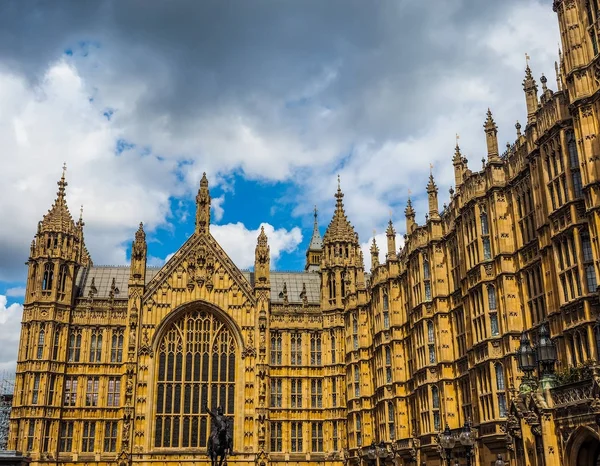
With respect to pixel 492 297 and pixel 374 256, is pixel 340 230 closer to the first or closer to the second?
pixel 374 256

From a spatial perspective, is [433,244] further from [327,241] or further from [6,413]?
[6,413]

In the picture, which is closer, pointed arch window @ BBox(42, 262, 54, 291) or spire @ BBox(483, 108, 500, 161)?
spire @ BBox(483, 108, 500, 161)

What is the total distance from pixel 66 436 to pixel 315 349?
962 inches

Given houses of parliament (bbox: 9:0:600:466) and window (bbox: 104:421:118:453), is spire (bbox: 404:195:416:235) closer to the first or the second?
houses of parliament (bbox: 9:0:600:466)

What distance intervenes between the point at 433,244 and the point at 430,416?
1207 centimetres

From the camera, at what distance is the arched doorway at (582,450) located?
26953 millimetres

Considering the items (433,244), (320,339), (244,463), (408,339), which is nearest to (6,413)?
(244,463)

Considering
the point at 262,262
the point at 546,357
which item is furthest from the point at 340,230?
the point at 546,357

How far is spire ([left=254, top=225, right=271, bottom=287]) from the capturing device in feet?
229

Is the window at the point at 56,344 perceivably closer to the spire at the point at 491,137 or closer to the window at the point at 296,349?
the window at the point at 296,349

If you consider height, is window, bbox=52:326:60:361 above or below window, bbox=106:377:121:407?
above

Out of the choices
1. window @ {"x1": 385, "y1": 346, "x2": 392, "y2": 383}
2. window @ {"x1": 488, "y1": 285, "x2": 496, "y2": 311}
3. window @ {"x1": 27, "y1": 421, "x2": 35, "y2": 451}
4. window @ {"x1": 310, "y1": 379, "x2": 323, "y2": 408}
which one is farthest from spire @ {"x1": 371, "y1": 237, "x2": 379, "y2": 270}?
window @ {"x1": 27, "y1": 421, "x2": 35, "y2": 451}

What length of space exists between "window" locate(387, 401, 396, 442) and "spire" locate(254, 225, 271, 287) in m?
18.8

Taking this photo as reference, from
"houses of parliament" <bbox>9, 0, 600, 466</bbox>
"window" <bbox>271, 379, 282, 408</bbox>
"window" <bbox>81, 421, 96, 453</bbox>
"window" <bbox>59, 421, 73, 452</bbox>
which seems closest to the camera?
"houses of parliament" <bbox>9, 0, 600, 466</bbox>
